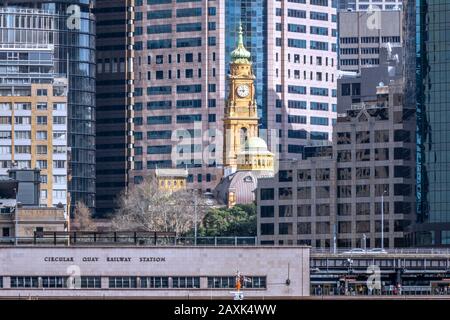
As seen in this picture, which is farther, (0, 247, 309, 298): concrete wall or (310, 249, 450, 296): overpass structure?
(310, 249, 450, 296): overpass structure

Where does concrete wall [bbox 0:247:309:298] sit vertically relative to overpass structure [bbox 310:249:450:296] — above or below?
above

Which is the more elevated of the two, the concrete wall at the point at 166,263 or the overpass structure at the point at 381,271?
the concrete wall at the point at 166,263

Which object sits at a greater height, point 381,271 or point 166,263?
point 166,263

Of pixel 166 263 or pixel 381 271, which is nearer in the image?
pixel 166 263

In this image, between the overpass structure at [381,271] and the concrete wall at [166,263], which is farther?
the overpass structure at [381,271]
